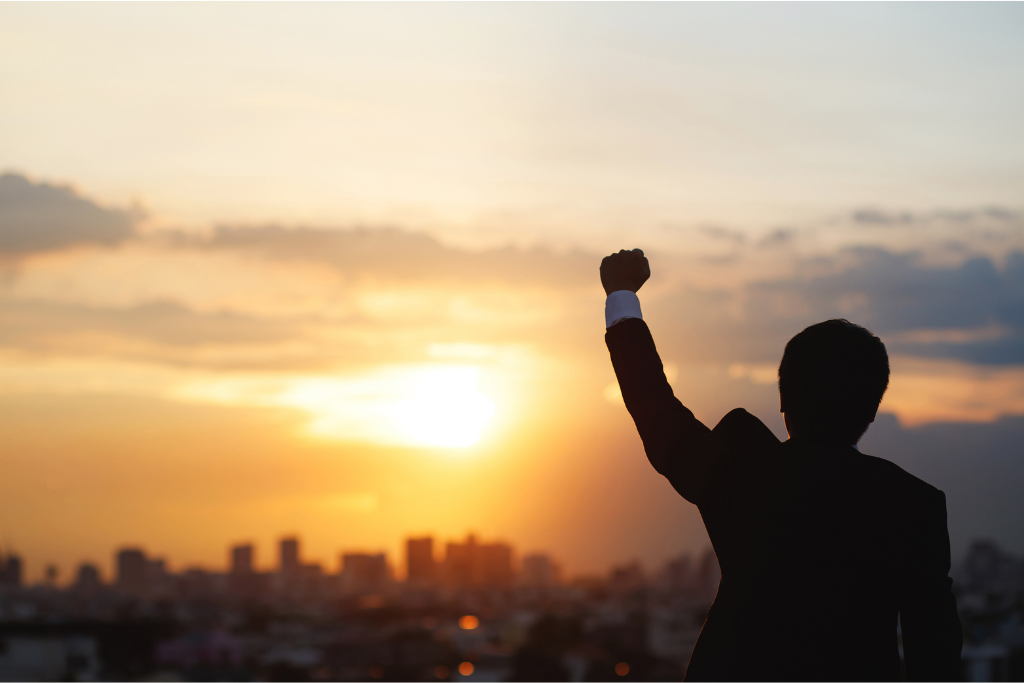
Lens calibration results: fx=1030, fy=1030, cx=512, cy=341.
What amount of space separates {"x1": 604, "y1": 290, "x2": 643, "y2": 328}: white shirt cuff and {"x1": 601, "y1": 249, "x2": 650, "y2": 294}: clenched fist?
0.03 m

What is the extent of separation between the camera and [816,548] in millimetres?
1992

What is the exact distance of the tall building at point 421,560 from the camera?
191m

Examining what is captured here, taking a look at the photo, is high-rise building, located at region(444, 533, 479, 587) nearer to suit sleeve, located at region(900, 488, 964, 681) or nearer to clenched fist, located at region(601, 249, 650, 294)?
clenched fist, located at region(601, 249, 650, 294)

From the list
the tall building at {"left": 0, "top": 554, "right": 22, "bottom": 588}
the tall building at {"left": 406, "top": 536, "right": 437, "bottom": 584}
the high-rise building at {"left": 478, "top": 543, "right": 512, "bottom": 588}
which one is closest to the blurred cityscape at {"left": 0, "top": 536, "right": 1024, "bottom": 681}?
the tall building at {"left": 0, "top": 554, "right": 22, "bottom": 588}

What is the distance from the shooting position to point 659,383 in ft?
7.04

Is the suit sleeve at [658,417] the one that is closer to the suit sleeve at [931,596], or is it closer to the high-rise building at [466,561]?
the suit sleeve at [931,596]

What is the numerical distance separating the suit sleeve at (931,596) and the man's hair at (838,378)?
8.4 inches

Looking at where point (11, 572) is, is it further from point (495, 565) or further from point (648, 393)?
point (648, 393)

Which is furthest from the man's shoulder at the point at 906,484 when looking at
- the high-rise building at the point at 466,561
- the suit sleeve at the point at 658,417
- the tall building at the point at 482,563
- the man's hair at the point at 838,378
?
the high-rise building at the point at 466,561

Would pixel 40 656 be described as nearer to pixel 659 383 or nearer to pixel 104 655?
pixel 104 655

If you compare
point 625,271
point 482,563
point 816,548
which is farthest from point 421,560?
point 816,548

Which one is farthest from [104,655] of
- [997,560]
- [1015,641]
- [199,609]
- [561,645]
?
[997,560]

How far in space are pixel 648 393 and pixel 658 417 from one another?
65 mm

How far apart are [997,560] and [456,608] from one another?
6254 cm
